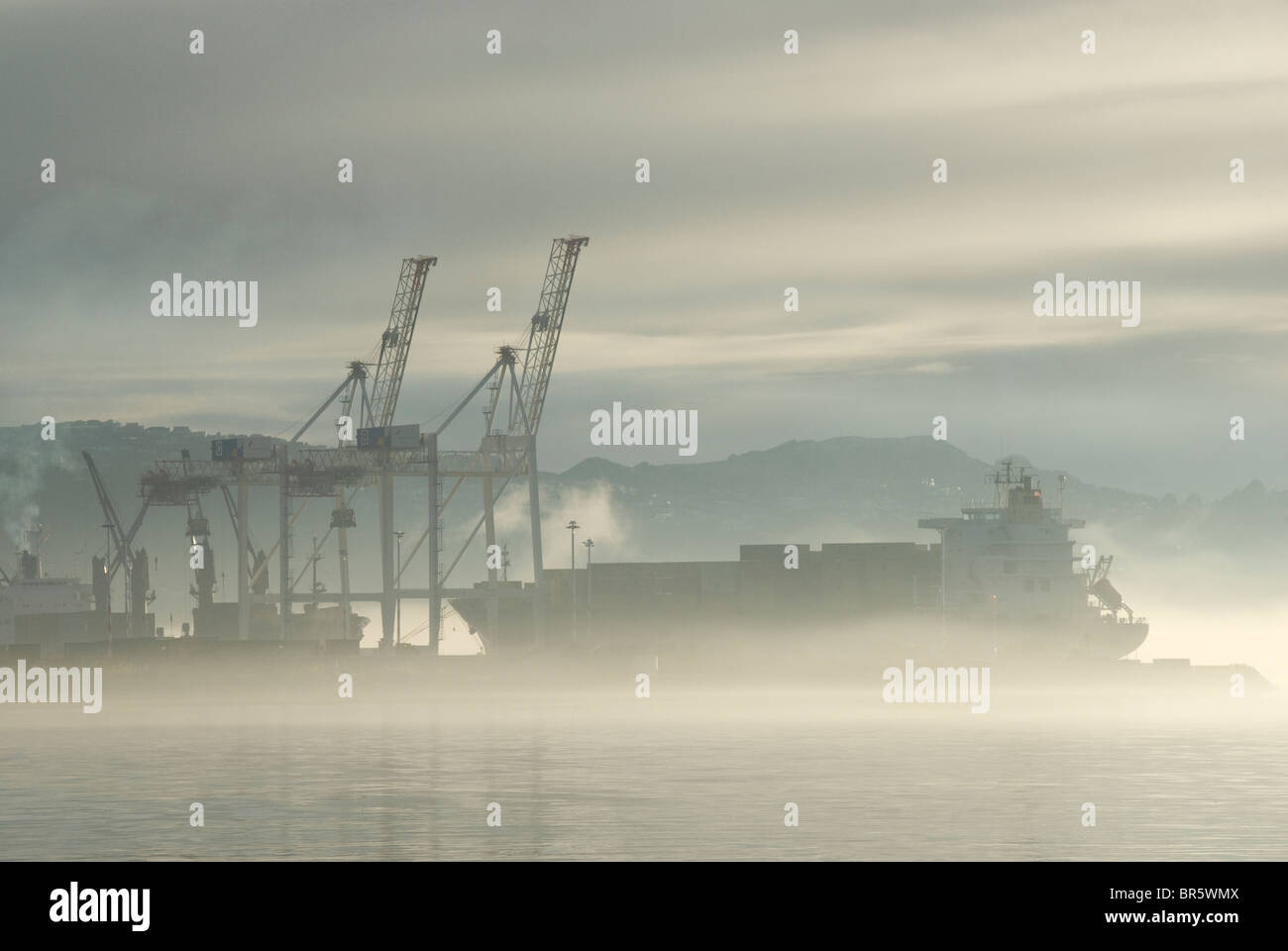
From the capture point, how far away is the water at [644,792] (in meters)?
32.2

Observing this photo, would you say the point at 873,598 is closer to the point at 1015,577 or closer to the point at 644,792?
the point at 1015,577

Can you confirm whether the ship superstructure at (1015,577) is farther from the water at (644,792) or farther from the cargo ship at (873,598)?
the water at (644,792)

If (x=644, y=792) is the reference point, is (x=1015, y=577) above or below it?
above

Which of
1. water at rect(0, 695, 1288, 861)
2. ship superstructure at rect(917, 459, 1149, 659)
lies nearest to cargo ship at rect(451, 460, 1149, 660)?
ship superstructure at rect(917, 459, 1149, 659)

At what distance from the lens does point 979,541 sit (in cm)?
12694

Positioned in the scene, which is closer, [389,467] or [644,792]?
[644,792]

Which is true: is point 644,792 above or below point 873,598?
below

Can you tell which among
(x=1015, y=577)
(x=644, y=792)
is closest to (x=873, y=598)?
(x=1015, y=577)

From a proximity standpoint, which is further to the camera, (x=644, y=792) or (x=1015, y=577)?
(x=1015, y=577)

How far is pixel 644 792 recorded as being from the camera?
4431cm

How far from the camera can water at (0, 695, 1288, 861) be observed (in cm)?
3216

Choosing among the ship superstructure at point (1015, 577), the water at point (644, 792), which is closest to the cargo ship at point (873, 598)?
the ship superstructure at point (1015, 577)

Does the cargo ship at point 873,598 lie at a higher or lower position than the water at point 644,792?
higher
